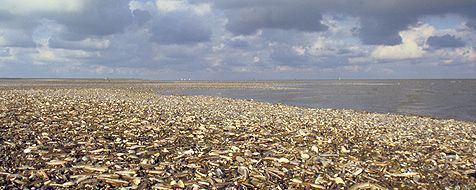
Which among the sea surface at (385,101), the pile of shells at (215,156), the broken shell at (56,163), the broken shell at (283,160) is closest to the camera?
the pile of shells at (215,156)

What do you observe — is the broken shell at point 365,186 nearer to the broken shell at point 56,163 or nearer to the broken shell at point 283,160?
the broken shell at point 283,160

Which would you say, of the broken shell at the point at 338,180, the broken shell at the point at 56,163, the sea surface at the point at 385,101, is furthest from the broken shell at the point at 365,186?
the sea surface at the point at 385,101

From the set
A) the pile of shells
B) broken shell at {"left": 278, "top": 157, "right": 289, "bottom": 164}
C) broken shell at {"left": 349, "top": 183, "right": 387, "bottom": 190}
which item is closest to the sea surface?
the pile of shells

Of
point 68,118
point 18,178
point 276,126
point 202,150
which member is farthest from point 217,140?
point 68,118

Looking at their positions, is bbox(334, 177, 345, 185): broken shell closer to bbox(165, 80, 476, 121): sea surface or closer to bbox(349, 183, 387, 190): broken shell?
bbox(349, 183, 387, 190): broken shell

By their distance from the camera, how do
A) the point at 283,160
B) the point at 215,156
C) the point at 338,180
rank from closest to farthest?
the point at 338,180 < the point at 283,160 < the point at 215,156

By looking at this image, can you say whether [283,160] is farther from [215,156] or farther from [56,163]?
[56,163]

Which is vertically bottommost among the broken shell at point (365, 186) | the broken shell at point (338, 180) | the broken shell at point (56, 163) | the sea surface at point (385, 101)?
the sea surface at point (385, 101)

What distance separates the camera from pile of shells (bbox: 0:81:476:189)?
30.4 ft

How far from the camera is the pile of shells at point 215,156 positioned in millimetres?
9266

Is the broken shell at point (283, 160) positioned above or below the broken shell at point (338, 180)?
above

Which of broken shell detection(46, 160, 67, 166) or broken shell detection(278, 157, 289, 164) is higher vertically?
broken shell detection(46, 160, 67, 166)

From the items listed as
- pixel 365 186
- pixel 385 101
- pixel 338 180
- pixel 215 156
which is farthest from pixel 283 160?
pixel 385 101

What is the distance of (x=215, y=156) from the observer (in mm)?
11102
